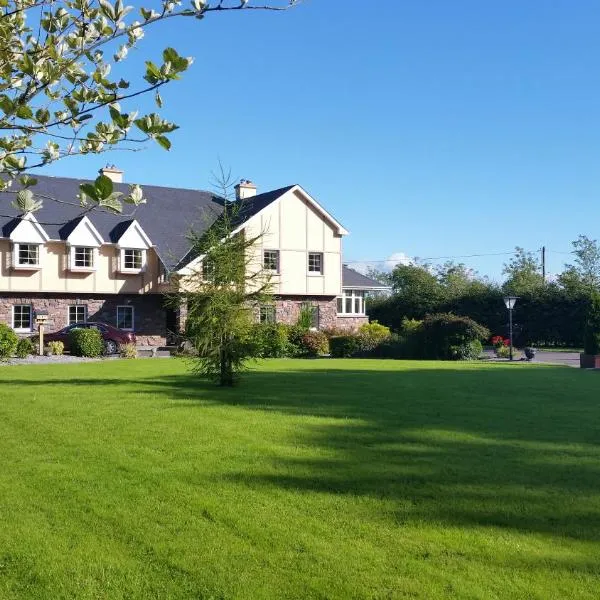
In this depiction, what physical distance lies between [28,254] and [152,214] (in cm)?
798

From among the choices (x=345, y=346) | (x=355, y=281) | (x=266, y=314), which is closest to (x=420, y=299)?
(x=355, y=281)

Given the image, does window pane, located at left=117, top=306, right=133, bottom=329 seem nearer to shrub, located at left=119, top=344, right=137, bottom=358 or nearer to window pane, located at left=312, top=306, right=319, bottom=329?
shrub, located at left=119, top=344, right=137, bottom=358

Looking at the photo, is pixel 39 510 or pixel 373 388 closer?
pixel 39 510

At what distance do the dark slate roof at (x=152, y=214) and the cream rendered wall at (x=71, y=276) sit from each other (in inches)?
27.9

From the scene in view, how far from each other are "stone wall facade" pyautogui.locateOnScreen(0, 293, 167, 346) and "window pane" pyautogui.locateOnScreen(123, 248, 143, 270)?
1645 millimetres

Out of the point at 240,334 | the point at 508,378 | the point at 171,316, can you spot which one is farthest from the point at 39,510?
the point at 171,316

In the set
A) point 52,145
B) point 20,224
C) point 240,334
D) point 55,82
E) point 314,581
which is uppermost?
point 20,224

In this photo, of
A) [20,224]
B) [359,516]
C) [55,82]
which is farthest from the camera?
[20,224]

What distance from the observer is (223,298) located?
1659cm

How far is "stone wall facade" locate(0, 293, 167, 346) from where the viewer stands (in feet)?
120

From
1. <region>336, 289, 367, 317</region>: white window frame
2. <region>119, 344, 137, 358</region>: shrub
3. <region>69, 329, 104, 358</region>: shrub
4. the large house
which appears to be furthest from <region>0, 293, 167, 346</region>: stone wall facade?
<region>336, 289, 367, 317</region>: white window frame

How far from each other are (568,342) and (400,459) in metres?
41.1

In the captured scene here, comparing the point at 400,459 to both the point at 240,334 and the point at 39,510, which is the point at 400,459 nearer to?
the point at 39,510

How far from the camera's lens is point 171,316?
40.8m
